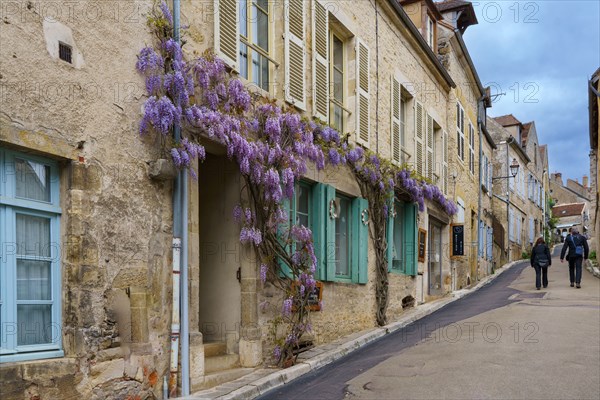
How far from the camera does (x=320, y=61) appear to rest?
8758mm

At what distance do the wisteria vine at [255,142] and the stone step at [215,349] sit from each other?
612 millimetres

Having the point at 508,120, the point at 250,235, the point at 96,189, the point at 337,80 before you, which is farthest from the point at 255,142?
the point at 508,120

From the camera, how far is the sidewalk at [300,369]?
18.8 feet

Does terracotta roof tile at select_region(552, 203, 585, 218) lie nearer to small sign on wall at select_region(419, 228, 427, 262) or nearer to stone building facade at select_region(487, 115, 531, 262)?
stone building facade at select_region(487, 115, 531, 262)

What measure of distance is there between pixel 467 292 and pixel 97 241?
12.7 meters

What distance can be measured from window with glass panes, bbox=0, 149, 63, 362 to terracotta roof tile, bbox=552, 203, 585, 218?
2287 inches

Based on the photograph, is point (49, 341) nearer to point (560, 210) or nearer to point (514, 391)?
point (514, 391)

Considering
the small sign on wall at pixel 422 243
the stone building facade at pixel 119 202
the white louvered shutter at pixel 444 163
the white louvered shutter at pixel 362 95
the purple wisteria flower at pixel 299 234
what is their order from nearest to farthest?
the stone building facade at pixel 119 202 → the purple wisteria flower at pixel 299 234 → the white louvered shutter at pixel 362 95 → the small sign on wall at pixel 422 243 → the white louvered shutter at pixel 444 163

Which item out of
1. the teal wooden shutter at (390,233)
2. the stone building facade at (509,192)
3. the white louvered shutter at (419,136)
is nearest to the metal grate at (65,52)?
the teal wooden shutter at (390,233)

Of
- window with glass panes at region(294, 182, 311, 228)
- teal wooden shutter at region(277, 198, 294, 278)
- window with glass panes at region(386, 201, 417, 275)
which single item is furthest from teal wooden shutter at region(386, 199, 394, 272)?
teal wooden shutter at region(277, 198, 294, 278)

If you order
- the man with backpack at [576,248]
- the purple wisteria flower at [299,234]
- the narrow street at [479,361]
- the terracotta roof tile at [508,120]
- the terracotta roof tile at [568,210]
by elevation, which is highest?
the terracotta roof tile at [508,120]

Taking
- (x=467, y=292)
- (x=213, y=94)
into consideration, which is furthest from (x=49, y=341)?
(x=467, y=292)

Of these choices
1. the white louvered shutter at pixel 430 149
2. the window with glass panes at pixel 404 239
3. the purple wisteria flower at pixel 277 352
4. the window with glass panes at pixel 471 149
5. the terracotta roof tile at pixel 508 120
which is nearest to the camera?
the purple wisteria flower at pixel 277 352

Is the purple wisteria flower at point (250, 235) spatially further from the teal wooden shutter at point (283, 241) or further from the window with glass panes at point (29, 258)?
the window with glass panes at point (29, 258)
